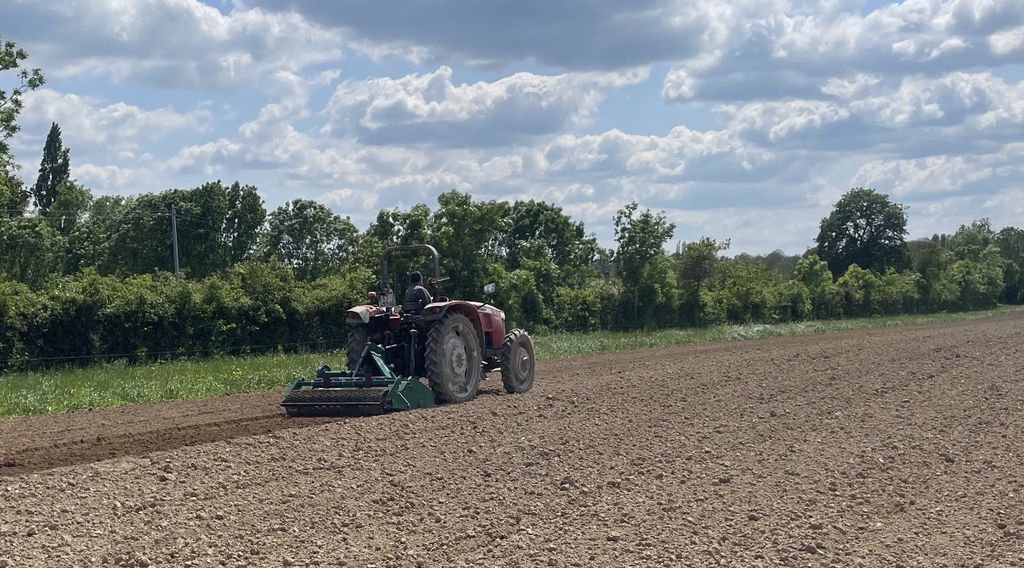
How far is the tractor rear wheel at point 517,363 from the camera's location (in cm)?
1520

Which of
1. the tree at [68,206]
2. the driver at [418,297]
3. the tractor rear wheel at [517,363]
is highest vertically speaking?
the tree at [68,206]

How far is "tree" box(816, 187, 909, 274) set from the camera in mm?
90000

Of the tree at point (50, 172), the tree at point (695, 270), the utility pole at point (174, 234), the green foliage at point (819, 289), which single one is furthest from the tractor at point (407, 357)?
the tree at point (50, 172)

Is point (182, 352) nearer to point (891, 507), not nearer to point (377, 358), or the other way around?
point (377, 358)

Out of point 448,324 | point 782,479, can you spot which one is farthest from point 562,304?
point 782,479

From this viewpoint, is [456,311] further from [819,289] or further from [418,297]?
[819,289]

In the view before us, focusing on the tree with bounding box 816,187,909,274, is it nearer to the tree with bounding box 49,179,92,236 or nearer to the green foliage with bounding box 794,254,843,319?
the green foliage with bounding box 794,254,843,319

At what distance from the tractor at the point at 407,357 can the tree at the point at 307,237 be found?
4635 centimetres

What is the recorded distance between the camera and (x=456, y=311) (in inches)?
559

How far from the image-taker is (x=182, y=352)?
85.6ft

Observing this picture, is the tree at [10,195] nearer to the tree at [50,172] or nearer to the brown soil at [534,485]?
the tree at [50,172]

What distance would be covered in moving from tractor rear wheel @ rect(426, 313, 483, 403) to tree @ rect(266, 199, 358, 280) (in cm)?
4669

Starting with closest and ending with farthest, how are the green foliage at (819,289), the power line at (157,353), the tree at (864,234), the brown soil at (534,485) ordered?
the brown soil at (534,485) → the power line at (157,353) → the green foliage at (819,289) → the tree at (864,234)

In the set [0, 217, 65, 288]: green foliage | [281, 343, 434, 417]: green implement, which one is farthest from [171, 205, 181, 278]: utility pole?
[281, 343, 434, 417]: green implement
